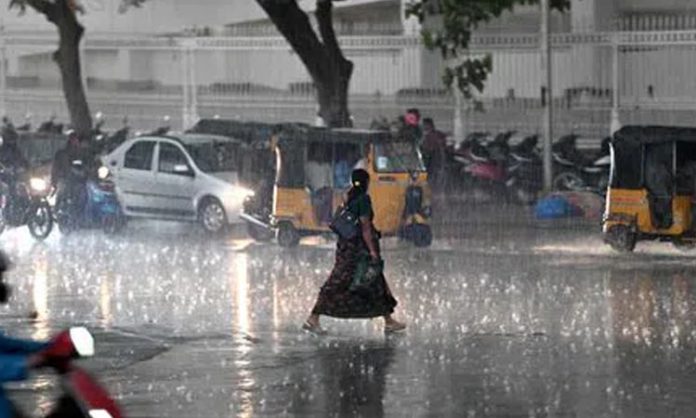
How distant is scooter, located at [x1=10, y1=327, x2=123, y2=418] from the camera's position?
30.7 feet

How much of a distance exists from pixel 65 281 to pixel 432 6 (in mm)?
10916

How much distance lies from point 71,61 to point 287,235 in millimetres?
14465

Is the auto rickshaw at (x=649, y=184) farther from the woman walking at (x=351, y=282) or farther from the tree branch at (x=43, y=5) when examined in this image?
the tree branch at (x=43, y=5)

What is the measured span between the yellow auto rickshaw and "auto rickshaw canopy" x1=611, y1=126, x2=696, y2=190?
2.67m

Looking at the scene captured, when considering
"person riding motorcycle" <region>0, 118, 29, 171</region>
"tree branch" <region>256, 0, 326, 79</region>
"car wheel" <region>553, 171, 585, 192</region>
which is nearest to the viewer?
"person riding motorcycle" <region>0, 118, 29, 171</region>

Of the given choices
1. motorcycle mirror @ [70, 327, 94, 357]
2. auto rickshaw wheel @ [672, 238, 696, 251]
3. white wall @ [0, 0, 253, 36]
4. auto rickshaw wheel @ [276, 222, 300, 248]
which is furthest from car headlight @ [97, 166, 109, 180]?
motorcycle mirror @ [70, 327, 94, 357]

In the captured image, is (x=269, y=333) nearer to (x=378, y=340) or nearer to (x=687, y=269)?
(x=378, y=340)

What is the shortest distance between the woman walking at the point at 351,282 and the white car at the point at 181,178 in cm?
1189

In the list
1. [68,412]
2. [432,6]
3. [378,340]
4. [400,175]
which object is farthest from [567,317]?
[432,6]

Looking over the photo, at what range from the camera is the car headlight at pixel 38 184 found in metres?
31.8

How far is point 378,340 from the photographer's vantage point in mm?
19078

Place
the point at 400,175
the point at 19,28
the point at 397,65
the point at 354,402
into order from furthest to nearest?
the point at 19,28
the point at 397,65
the point at 400,175
the point at 354,402

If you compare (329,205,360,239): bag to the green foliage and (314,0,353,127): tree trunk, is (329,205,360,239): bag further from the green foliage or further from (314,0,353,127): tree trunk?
(314,0,353,127): tree trunk

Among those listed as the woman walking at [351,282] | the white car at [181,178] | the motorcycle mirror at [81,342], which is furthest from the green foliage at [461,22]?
the motorcycle mirror at [81,342]
